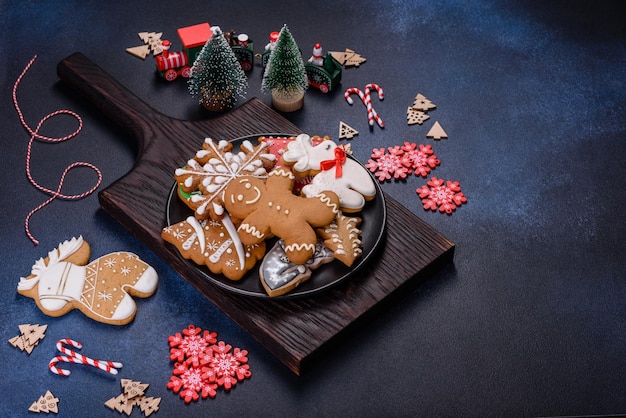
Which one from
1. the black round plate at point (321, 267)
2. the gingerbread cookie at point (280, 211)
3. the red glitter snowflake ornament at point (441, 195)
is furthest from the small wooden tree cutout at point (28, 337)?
the red glitter snowflake ornament at point (441, 195)

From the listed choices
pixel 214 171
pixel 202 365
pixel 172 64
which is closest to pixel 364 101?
pixel 172 64

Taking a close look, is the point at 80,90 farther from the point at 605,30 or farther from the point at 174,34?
the point at 605,30

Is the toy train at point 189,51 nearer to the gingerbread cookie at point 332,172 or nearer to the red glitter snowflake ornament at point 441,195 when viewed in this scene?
the gingerbread cookie at point 332,172

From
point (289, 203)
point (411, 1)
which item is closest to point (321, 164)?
point (289, 203)

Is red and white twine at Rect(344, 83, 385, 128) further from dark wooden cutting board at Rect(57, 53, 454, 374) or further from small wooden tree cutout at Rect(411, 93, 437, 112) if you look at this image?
dark wooden cutting board at Rect(57, 53, 454, 374)

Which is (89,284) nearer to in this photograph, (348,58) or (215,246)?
(215,246)

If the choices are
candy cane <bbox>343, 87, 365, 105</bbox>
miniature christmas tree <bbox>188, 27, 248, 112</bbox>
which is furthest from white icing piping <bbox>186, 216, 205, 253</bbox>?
candy cane <bbox>343, 87, 365, 105</bbox>
